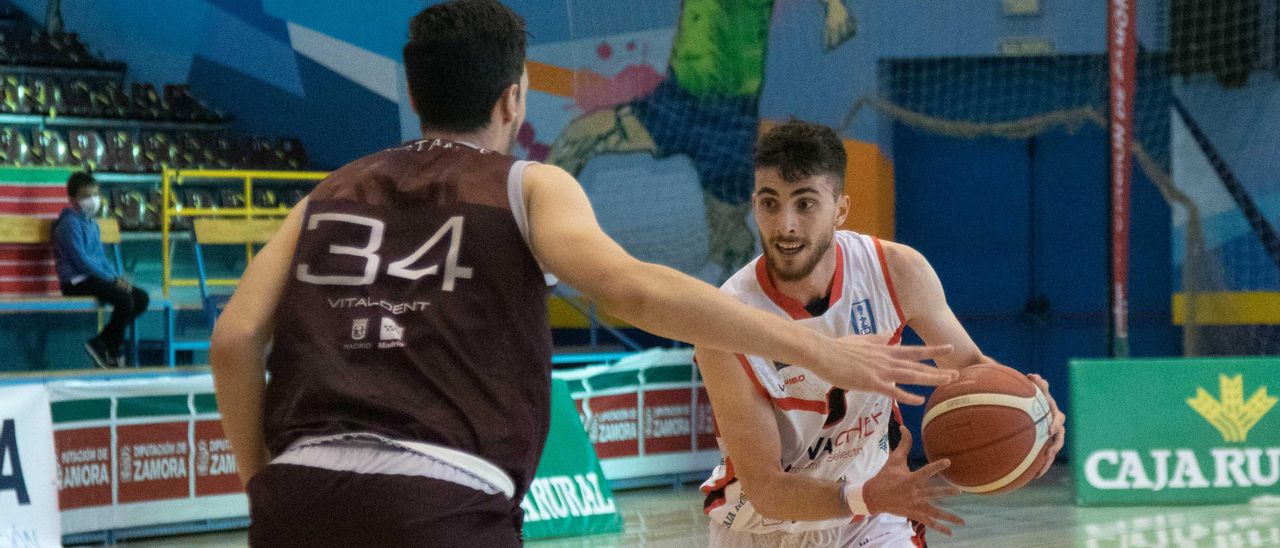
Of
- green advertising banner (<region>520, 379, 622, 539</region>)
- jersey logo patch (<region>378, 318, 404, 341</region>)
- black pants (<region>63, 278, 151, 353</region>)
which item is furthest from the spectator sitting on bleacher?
jersey logo patch (<region>378, 318, 404, 341</region>)

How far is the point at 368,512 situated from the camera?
78.6 inches

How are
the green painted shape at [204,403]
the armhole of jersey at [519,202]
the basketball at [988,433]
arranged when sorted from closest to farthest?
the armhole of jersey at [519,202] < the basketball at [988,433] < the green painted shape at [204,403]

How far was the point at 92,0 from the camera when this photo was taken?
1503 cm

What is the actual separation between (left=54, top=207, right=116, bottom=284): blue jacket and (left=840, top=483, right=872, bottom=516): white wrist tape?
910cm

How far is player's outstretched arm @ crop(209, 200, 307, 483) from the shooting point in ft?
7.11

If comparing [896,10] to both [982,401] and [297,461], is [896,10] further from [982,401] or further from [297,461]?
[297,461]

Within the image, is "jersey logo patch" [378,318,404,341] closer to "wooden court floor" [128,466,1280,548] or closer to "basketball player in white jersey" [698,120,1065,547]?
"basketball player in white jersey" [698,120,1065,547]

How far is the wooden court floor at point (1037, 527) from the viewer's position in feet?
25.6

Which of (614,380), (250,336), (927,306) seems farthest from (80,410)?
(250,336)

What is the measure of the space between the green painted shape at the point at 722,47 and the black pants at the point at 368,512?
10.8 m

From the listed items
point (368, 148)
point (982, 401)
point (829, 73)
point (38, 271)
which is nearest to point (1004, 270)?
point (829, 73)

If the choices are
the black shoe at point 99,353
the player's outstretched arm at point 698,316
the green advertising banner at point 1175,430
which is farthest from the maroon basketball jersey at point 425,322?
the black shoe at point 99,353

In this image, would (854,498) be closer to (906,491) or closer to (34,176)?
(906,491)

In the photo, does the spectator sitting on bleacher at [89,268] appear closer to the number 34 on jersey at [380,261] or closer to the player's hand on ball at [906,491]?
A: the player's hand on ball at [906,491]
